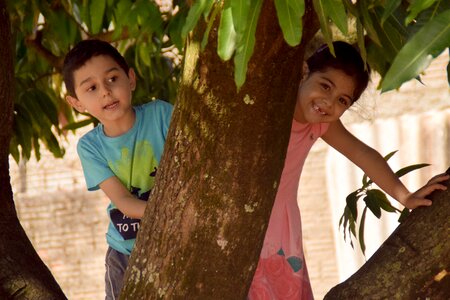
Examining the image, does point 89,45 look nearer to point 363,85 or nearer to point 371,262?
point 363,85

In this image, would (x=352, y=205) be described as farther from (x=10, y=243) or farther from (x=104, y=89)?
(x=10, y=243)

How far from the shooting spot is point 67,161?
29.3 feet

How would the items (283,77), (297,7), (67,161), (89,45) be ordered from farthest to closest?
(67,161)
(89,45)
(283,77)
(297,7)

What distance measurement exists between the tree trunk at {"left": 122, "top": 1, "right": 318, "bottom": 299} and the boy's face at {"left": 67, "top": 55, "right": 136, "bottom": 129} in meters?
0.58

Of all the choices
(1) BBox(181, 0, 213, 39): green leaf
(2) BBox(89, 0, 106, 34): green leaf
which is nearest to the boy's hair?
(2) BBox(89, 0, 106, 34): green leaf

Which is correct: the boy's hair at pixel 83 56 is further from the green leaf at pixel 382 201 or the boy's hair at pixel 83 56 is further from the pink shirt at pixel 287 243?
the green leaf at pixel 382 201

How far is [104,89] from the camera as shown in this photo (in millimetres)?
3420

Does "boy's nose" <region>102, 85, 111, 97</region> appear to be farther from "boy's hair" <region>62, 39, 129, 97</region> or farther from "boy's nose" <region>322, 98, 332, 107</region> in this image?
"boy's nose" <region>322, 98, 332, 107</region>

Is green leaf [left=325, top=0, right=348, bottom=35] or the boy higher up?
green leaf [left=325, top=0, right=348, bottom=35]

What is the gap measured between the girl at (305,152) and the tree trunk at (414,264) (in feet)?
1.54

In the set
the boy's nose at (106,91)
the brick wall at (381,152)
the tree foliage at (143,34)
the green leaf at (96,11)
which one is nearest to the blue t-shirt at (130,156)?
the boy's nose at (106,91)

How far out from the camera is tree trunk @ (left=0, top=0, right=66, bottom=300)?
3158 mm

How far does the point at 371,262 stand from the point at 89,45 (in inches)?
45.2

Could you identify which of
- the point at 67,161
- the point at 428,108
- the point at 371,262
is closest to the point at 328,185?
the point at 428,108
